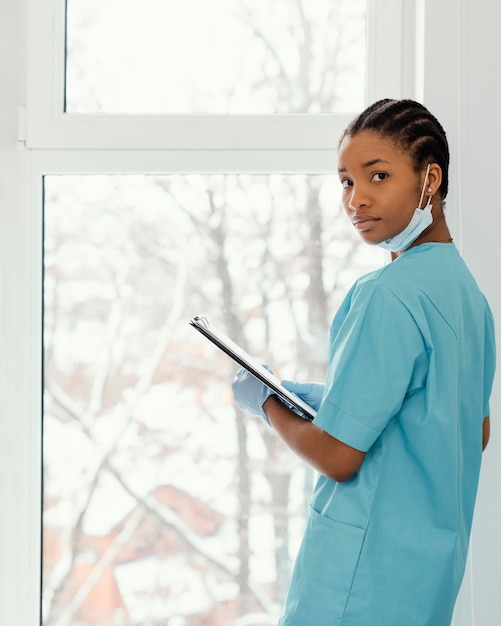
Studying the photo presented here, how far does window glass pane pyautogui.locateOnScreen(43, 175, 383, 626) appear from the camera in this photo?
1.58 m

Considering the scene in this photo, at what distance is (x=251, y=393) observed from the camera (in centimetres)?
116

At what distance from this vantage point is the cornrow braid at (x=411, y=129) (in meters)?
1.03

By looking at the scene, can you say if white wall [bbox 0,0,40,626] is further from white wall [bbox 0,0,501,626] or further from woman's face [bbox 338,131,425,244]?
woman's face [bbox 338,131,425,244]

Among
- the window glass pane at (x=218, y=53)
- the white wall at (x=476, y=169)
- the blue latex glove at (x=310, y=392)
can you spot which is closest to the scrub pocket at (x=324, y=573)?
the blue latex glove at (x=310, y=392)

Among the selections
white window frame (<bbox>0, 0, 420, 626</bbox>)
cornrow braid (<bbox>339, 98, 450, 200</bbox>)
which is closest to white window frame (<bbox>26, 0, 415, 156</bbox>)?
white window frame (<bbox>0, 0, 420, 626</bbox>)

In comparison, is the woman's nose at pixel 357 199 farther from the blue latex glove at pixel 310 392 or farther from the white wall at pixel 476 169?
the white wall at pixel 476 169

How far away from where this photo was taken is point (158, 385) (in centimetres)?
158

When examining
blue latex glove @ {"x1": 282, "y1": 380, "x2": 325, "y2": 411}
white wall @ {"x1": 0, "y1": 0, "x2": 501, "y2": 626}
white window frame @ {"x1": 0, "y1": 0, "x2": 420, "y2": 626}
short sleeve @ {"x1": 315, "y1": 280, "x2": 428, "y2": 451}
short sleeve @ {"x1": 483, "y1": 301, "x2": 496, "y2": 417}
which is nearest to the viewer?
short sleeve @ {"x1": 315, "y1": 280, "x2": 428, "y2": 451}

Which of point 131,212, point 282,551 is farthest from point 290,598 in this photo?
point 131,212

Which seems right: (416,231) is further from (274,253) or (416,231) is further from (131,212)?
(131,212)

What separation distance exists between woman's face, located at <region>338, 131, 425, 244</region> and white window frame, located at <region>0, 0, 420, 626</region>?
0.49m

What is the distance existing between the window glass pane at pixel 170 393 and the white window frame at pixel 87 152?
44mm

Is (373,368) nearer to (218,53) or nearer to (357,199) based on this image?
(357,199)

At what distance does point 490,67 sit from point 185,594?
1213 mm
